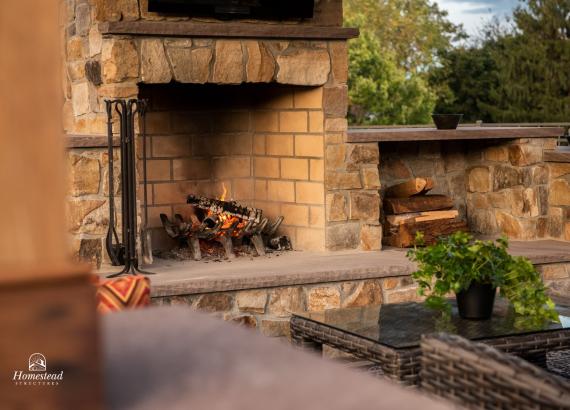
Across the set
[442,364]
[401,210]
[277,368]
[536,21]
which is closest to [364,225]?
[401,210]

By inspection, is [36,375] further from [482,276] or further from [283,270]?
[283,270]

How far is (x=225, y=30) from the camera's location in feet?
16.9

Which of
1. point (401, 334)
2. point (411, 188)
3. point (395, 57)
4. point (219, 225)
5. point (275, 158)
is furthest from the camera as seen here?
point (395, 57)

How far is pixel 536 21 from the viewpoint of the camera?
2670cm

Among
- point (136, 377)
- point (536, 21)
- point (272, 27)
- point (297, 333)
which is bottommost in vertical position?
point (297, 333)

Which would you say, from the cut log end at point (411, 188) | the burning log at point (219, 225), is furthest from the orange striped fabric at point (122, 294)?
the cut log end at point (411, 188)

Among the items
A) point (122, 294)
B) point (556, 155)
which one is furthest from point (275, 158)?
point (122, 294)

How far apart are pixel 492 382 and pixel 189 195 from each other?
13.1ft

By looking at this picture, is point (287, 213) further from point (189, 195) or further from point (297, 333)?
point (297, 333)

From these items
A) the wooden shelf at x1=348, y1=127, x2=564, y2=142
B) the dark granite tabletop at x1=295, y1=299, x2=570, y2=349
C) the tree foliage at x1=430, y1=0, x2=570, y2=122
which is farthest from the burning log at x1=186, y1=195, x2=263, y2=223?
the tree foliage at x1=430, y1=0, x2=570, y2=122

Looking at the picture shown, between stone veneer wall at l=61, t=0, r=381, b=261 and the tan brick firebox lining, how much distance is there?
0.05 feet

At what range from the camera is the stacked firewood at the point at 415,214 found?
5918 mm

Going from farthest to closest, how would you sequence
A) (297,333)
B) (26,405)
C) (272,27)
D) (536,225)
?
(536,225), (272,27), (297,333), (26,405)

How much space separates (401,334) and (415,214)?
2736 mm
